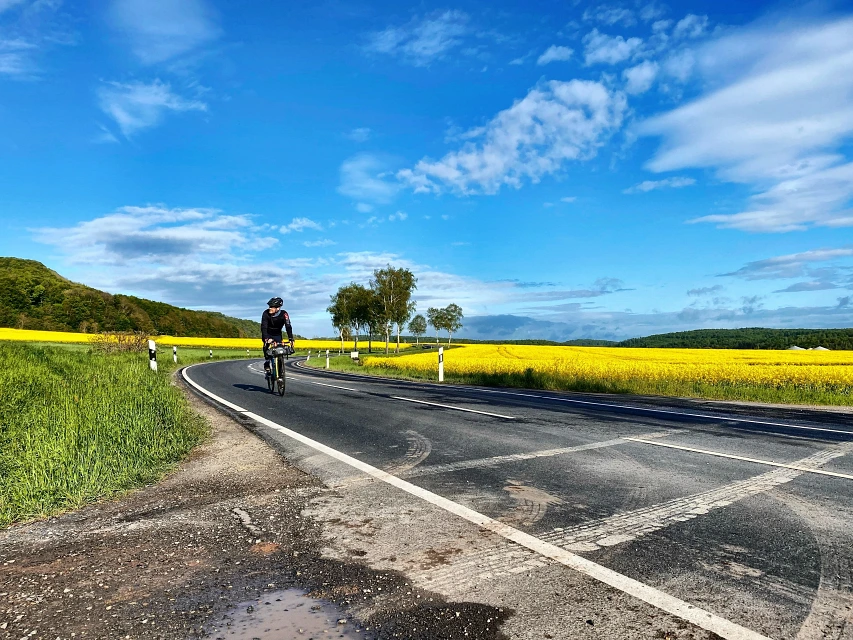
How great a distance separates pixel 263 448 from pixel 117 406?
2427mm

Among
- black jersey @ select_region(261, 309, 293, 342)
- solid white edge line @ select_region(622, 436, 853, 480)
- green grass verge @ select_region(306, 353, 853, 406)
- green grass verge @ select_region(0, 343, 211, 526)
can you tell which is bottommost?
green grass verge @ select_region(306, 353, 853, 406)

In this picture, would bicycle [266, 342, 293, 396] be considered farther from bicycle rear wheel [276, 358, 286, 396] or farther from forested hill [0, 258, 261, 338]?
forested hill [0, 258, 261, 338]

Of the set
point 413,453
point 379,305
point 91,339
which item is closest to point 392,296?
point 379,305

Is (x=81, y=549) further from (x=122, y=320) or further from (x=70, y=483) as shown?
(x=122, y=320)

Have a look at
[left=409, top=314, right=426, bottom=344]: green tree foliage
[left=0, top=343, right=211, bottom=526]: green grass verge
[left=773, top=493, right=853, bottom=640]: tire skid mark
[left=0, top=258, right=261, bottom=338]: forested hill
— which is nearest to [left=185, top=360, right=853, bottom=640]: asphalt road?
[left=773, top=493, right=853, bottom=640]: tire skid mark

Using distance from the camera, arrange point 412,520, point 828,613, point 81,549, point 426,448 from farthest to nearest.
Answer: point 426,448
point 412,520
point 81,549
point 828,613

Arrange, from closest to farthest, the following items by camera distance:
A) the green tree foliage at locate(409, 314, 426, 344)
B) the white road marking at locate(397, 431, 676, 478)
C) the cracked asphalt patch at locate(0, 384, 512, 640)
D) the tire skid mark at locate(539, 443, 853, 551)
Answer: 1. the cracked asphalt patch at locate(0, 384, 512, 640)
2. the tire skid mark at locate(539, 443, 853, 551)
3. the white road marking at locate(397, 431, 676, 478)
4. the green tree foliage at locate(409, 314, 426, 344)

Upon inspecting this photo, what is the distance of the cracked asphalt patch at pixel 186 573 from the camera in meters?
2.42

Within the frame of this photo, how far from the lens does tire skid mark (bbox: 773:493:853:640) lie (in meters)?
2.30

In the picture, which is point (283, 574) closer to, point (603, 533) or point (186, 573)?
point (186, 573)

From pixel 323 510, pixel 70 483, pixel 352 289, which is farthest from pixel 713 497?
pixel 352 289

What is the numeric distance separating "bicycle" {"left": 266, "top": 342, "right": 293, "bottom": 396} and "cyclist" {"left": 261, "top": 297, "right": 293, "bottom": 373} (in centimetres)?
12

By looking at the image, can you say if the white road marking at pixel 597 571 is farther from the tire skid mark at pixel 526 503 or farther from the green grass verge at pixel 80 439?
the green grass verge at pixel 80 439

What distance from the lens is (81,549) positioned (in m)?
3.36
